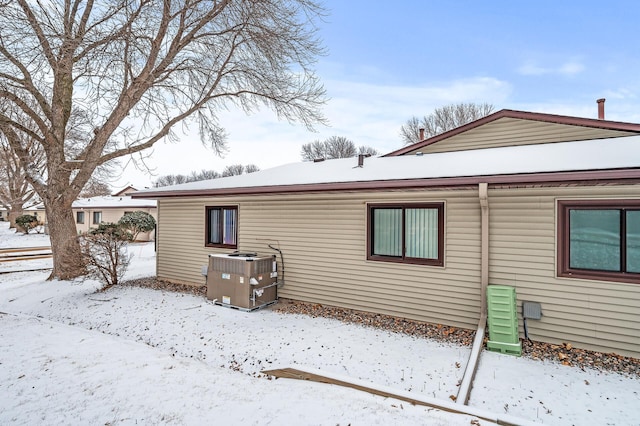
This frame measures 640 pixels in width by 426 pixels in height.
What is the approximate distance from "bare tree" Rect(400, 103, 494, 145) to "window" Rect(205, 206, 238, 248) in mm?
20172

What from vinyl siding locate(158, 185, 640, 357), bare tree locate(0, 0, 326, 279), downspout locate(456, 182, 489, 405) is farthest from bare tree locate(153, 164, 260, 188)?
downspout locate(456, 182, 489, 405)

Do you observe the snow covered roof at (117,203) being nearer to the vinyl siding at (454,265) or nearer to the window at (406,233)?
the vinyl siding at (454,265)

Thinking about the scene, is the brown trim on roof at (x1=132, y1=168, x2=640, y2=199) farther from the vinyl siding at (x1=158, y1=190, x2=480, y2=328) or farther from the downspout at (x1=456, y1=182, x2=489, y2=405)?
the vinyl siding at (x1=158, y1=190, x2=480, y2=328)

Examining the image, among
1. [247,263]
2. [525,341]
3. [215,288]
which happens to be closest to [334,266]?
[247,263]

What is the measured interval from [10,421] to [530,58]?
15480 millimetres

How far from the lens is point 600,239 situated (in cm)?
461

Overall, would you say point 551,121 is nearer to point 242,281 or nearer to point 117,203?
point 242,281

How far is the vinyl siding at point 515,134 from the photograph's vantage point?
6.41 metres

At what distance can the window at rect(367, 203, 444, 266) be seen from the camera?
→ 574 centimetres

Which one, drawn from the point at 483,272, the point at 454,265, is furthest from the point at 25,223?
the point at 483,272

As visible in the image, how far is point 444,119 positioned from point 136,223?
80.6 ft

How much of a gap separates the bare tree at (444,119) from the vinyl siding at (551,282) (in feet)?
69.3

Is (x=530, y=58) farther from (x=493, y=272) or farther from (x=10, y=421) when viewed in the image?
(x=10, y=421)

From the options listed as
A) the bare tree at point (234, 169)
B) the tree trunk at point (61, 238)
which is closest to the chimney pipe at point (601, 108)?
the tree trunk at point (61, 238)
